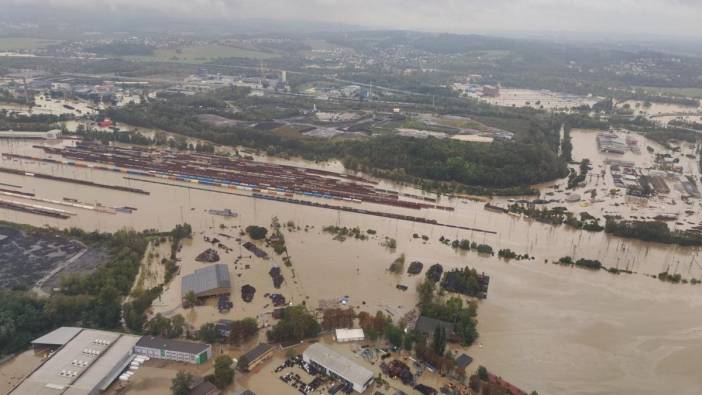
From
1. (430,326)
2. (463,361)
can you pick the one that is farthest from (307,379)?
(463,361)

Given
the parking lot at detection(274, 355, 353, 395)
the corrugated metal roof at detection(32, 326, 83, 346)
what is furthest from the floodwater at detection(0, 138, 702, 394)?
the parking lot at detection(274, 355, 353, 395)

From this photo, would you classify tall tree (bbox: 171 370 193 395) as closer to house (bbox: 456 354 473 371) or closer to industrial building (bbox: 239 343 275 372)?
industrial building (bbox: 239 343 275 372)

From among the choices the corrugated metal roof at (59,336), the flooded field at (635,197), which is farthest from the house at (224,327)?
the flooded field at (635,197)

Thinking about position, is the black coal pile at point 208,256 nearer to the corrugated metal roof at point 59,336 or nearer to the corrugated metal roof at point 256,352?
the corrugated metal roof at point 59,336

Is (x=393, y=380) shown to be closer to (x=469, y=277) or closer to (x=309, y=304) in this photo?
(x=309, y=304)

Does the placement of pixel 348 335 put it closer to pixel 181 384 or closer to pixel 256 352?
pixel 256 352
